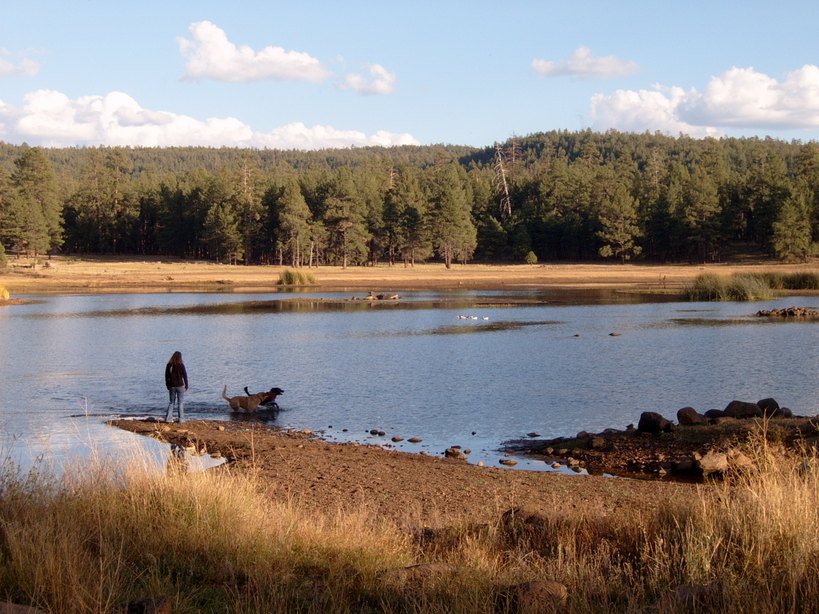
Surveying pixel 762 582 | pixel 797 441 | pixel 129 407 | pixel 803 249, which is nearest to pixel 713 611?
pixel 762 582

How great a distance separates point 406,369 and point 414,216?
85182mm

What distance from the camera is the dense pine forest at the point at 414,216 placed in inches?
4210

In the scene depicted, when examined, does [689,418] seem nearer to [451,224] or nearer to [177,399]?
[177,399]

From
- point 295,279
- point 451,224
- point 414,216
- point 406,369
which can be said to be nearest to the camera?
point 406,369

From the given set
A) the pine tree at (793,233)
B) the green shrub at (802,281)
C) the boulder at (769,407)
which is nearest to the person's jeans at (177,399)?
the boulder at (769,407)

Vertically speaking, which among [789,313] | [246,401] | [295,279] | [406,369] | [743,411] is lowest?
[406,369]

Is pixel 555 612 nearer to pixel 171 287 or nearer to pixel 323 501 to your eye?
pixel 323 501

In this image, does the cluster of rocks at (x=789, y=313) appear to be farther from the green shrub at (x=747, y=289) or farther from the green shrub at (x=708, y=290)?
the green shrub at (x=708, y=290)

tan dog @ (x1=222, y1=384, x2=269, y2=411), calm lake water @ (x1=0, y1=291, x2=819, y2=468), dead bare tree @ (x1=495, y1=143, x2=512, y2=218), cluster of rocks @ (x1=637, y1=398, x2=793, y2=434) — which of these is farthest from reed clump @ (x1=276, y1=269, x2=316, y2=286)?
cluster of rocks @ (x1=637, y1=398, x2=793, y2=434)

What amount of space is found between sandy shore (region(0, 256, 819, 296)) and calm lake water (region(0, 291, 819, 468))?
31505 millimetres

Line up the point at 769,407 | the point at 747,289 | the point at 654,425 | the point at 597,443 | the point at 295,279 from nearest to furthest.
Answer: the point at 597,443
the point at 654,425
the point at 769,407
the point at 747,289
the point at 295,279

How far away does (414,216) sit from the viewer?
11394cm

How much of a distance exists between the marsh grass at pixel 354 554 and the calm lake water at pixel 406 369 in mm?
3051

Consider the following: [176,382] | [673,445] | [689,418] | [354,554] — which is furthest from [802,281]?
[354,554]
